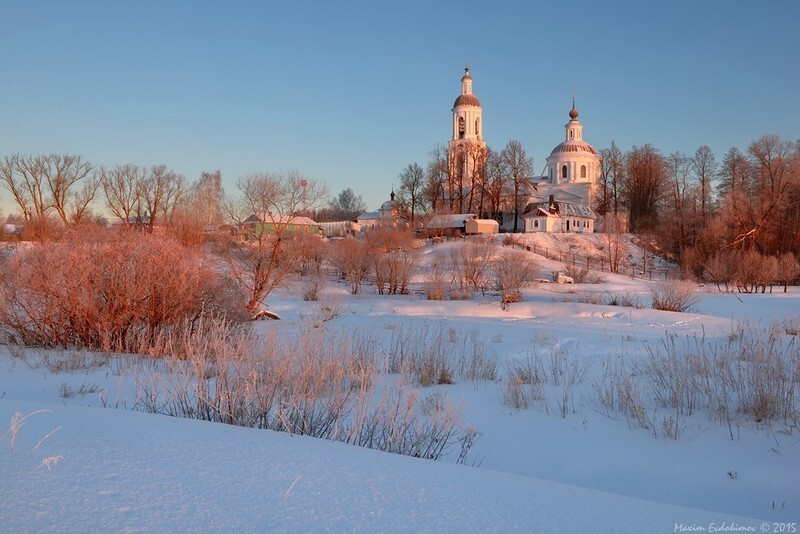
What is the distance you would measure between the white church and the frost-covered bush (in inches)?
2318

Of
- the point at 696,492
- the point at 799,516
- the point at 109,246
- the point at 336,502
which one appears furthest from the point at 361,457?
the point at 109,246

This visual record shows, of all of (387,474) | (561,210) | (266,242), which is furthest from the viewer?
(561,210)

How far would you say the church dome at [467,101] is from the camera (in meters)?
80.1

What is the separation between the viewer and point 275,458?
3285mm

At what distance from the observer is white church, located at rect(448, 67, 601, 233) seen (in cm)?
6906

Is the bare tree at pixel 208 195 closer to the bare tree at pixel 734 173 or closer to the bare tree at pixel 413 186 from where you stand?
the bare tree at pixel 413 186

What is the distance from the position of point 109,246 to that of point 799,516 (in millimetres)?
11436

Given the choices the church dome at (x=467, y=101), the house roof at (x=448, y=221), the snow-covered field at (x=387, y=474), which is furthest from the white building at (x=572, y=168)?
the snow-covered field at (x=387, y=474)

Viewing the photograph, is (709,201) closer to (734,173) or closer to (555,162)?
(734,173)

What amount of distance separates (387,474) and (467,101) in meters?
81.7

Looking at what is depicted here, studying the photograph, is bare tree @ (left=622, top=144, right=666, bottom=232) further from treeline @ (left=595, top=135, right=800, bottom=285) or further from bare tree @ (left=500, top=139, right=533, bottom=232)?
bare tree @ (left=500, top=139, right=533, bottom=232)

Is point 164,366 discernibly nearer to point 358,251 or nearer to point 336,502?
point 336,502

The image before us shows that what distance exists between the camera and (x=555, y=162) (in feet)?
262

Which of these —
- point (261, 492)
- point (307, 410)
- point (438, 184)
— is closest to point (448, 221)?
point (438, 184)
